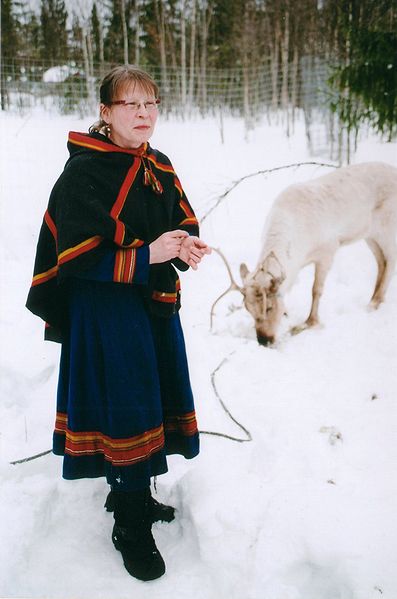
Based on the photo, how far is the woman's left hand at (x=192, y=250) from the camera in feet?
5.38

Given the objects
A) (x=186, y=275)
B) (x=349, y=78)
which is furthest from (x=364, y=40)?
(x=186, y=275)

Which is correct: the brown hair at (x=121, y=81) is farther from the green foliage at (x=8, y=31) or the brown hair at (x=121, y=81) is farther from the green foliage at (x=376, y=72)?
the green foliage at (x=8, y=31)

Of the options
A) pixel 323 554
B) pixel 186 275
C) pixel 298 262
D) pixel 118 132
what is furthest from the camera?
pixel 186 275

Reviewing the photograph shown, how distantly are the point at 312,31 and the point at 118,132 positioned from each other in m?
8.83

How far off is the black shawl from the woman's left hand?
92mm

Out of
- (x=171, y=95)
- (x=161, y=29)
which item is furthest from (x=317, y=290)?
(x=161, y=29)

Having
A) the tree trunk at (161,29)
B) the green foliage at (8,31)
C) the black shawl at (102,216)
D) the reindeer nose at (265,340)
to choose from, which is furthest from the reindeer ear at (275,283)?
the green foliage at (8,31)

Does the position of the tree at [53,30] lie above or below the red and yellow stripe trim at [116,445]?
above

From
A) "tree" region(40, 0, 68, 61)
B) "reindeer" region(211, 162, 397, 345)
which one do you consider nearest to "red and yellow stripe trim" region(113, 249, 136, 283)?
"reindeer" region(211, 162, 397, 345)

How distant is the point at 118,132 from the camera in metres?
1.61

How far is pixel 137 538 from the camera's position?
71.1 inches

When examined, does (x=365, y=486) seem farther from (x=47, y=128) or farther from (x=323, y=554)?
(x=47, y=128)

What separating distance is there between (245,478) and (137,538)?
59 centimetres

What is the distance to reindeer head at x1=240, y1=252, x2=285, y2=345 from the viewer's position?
385 centimetres
